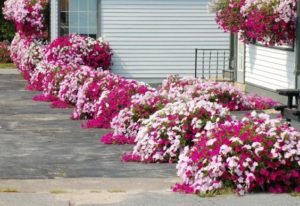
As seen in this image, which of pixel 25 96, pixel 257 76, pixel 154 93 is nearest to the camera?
pixel 154 93

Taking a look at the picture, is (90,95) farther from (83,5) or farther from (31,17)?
(31,17)

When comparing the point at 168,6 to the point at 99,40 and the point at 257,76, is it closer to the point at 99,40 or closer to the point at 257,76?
the point at 99,40

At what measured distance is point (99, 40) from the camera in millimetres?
25812

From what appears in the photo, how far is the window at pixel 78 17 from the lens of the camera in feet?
86.0

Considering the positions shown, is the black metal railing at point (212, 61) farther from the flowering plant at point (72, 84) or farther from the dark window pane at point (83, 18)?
the flowering plant at point (72, 84)

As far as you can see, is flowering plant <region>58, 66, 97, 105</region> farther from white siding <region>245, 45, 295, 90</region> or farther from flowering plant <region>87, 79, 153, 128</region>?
white siding <region>245, 45, 295, 90</region>

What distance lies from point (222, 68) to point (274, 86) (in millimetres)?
7062

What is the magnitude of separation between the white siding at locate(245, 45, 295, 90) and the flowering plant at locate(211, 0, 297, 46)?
2.17ft

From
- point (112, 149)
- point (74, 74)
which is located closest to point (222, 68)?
point (74, 74)

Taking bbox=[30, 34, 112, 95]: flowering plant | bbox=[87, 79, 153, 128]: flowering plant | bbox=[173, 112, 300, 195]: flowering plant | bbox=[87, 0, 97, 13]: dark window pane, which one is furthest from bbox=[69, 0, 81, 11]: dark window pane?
bbox=[173, 112, 300, 195]: flowering plant

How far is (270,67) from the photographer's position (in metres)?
20.0

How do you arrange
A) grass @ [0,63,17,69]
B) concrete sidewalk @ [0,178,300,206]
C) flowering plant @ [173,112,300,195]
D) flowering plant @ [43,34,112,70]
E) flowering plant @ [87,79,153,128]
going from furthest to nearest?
grass @ [0,63,17,69], flowering plant @ [43,34,112,70], flowering plant @ [87,79,153,128], flowering plant @ [173,112,300,195], concrete sidewalk @ [0,178,300,206]

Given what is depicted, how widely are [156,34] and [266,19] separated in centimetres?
922

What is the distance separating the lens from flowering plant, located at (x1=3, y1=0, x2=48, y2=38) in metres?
26.9
